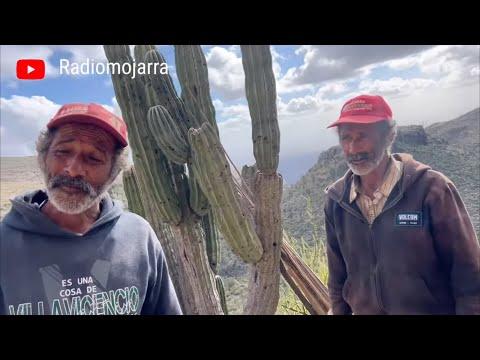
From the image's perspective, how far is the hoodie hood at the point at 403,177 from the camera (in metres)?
2.02

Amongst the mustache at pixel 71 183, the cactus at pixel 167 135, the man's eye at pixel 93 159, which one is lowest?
the mustache at pixel 71 183

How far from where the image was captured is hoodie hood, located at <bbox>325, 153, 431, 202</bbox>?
2018 millimetres

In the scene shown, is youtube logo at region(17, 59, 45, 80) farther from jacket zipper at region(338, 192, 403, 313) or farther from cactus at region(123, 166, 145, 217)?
jacket zipper at region(338, 192, 403, 313)

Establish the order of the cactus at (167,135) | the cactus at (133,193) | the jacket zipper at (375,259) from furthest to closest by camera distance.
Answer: the cactus at (133,193) < the cactus at (167,135) < the jacket zipper at (375,259)

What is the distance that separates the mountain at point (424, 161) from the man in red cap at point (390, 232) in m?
0.20

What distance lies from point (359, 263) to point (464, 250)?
44cm

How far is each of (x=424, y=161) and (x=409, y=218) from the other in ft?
1.17

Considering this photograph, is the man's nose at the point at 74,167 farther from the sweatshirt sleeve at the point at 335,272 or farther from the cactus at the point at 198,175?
the sweatshirt sleeve at the point at 335,272

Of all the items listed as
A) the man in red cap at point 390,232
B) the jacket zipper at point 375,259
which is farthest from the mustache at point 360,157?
the jacket zipper at point 375,259

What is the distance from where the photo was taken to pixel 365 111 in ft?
7.35

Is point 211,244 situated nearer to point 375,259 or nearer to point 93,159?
point 375,259
